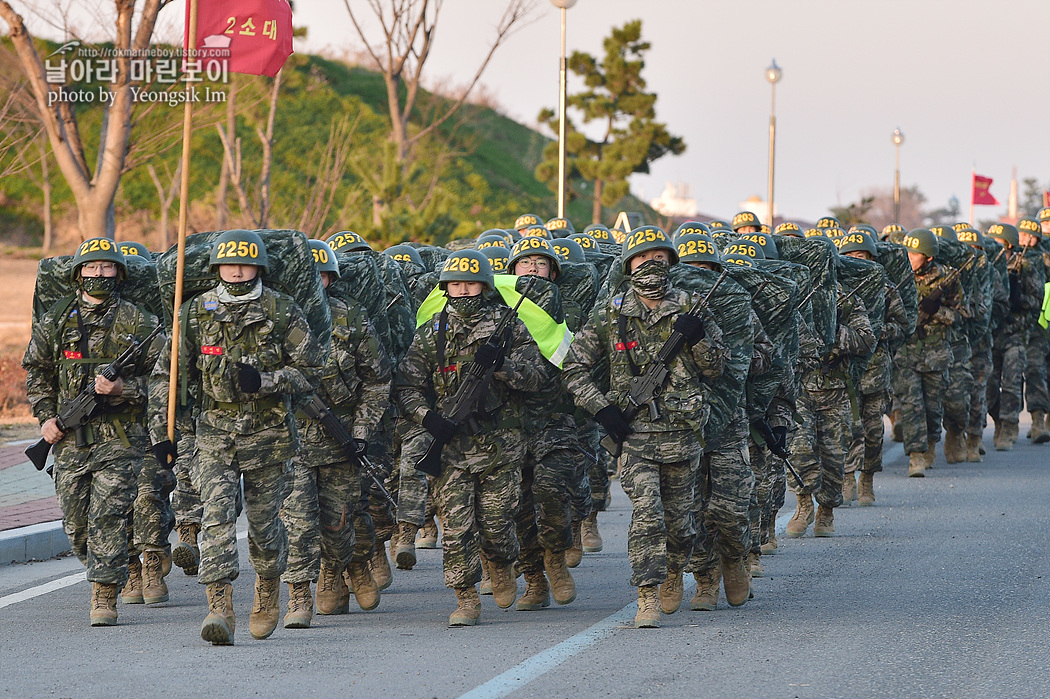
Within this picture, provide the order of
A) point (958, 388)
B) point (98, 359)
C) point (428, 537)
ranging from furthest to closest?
point (958, 388) → point (428, 537) → point (98, 359)

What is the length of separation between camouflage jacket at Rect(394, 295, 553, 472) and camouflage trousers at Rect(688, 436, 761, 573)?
3.32 feet

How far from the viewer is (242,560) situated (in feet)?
31.4

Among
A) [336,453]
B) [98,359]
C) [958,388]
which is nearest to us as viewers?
[336,453]

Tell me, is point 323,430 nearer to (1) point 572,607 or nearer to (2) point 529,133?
(1) point 572,607

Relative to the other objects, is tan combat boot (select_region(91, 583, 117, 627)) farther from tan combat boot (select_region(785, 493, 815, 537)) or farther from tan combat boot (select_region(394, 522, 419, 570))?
tan combat boot (select_region(785, 493, 815, 537))

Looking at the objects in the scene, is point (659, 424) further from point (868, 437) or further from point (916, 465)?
point (916, 465)

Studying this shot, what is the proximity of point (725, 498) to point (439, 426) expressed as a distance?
1.60 metres

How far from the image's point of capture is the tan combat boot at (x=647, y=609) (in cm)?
732

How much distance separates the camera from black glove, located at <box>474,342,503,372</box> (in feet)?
24.5

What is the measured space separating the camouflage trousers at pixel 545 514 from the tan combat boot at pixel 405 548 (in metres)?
1.49

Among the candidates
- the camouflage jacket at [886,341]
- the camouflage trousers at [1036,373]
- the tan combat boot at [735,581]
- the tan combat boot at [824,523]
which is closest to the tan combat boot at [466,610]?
the tan combat boot at [735,581]

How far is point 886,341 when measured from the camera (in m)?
12.3

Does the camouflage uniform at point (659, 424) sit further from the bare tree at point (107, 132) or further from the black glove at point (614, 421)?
the bare tree at point (107, 132)

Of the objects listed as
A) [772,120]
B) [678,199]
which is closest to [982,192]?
[772,120]
